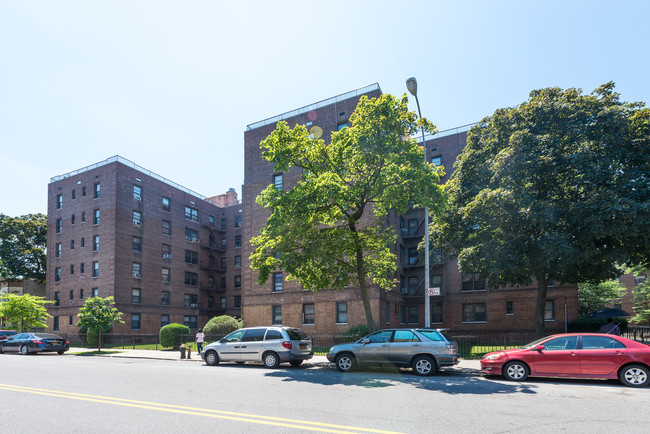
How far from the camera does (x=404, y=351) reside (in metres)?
13.8

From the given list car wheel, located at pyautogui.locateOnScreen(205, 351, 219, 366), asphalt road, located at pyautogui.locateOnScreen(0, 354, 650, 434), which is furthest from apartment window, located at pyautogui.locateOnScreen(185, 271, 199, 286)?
asphalt road, located at pyautogui.locateOnScreen(0, 354, 650, 434)

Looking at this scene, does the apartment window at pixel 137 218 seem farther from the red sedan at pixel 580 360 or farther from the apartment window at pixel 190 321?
the red sedan at pixel 580 360

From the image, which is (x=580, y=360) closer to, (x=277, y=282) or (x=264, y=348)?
(x=264, y=348)

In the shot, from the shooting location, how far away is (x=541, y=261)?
59.5 feet

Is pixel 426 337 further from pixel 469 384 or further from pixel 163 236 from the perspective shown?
pixel 163 236

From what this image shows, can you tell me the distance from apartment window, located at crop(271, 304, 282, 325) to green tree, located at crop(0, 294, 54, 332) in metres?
18.7

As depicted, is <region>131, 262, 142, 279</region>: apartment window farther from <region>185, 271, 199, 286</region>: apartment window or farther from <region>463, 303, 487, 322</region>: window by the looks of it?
<region>463, 303, 487, 322</region>: window

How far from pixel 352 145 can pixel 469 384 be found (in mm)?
10102

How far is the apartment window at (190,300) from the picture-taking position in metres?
46.1

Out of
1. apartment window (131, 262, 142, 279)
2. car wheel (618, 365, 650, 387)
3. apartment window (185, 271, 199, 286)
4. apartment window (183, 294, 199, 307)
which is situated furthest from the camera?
apartment window (185, 271, 199, 286)

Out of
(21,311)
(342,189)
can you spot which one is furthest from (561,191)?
(21,311)

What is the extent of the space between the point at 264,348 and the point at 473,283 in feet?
76.1

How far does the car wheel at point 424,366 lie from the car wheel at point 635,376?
4.90 meters

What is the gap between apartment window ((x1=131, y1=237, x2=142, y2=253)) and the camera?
40531 millimetres
